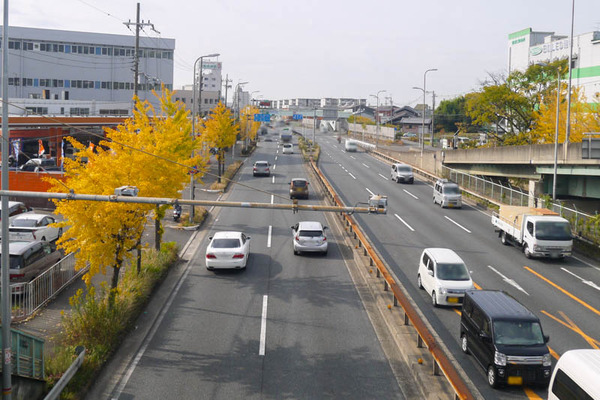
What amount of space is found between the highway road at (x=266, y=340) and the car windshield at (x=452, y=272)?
3.04m

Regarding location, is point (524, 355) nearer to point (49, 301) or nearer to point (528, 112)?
point (49, 301)

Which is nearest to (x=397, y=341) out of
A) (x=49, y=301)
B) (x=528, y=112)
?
(x=49, y=301)

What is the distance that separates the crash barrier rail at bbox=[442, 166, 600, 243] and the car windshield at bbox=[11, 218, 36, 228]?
27770 millimetres

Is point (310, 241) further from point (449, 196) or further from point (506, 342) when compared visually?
point (449, 196)

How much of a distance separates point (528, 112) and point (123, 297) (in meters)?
47.8

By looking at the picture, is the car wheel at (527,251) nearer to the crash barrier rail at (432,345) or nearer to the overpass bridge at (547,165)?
the overpass bridge at (547,165)

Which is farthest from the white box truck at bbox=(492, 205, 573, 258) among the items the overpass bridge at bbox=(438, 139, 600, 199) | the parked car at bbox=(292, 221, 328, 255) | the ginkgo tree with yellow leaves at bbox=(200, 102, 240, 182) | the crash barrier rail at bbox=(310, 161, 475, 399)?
the ginkgo tree with yellow leaves at bbox=(200, 102, 240, 182)

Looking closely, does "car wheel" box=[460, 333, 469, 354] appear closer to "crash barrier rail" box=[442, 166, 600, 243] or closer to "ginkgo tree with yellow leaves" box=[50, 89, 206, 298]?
"ginkgo tree with yellow leaves" box=[50, 89, 206, 298]

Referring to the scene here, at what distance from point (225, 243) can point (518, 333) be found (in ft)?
43.4

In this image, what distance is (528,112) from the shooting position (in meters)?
54.3

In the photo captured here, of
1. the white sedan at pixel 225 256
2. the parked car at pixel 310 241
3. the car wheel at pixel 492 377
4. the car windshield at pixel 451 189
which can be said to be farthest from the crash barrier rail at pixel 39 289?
the car windshield at pixel 451 189

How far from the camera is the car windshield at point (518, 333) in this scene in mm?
13359

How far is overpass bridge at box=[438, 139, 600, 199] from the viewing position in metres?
31.3

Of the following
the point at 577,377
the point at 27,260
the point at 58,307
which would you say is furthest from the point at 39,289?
the point at 577,377
